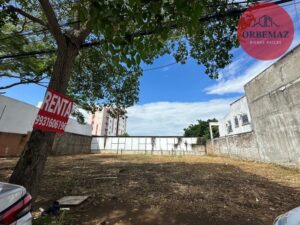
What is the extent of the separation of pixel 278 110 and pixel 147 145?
16632 mm

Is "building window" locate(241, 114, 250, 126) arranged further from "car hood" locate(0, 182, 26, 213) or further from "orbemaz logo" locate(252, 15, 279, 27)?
"car hood" locate(0, 182, 26, 213)

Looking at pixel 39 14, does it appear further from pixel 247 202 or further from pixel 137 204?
pixel 247 202

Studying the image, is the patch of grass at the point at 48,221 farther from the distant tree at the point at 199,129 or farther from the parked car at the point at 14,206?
the distant tree at the point at 199,129

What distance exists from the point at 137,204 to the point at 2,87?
→ 30.1 feet

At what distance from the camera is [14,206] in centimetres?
165

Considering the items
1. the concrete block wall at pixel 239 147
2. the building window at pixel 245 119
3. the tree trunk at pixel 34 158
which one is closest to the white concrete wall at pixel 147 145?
the concrete block wall at pixel 239 147

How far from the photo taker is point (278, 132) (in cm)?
984

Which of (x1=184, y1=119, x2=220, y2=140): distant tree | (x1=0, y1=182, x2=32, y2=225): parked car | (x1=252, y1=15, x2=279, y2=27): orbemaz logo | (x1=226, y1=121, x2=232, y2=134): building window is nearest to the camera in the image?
(x1=0, y1=182, x2=32, y2=225): parked car

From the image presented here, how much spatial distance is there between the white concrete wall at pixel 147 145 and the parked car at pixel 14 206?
22311 millimetres

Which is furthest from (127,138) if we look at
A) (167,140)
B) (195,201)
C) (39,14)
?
(195,201)

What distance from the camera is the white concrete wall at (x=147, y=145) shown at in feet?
77.7

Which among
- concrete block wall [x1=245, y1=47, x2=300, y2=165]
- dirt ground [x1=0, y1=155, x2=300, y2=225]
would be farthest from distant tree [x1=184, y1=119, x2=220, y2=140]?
dirt ground [x1=0, y1=155, x2=300, y2=225]

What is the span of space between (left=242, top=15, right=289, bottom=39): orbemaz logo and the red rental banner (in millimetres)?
4108

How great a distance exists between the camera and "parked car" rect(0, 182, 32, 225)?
154 cm
